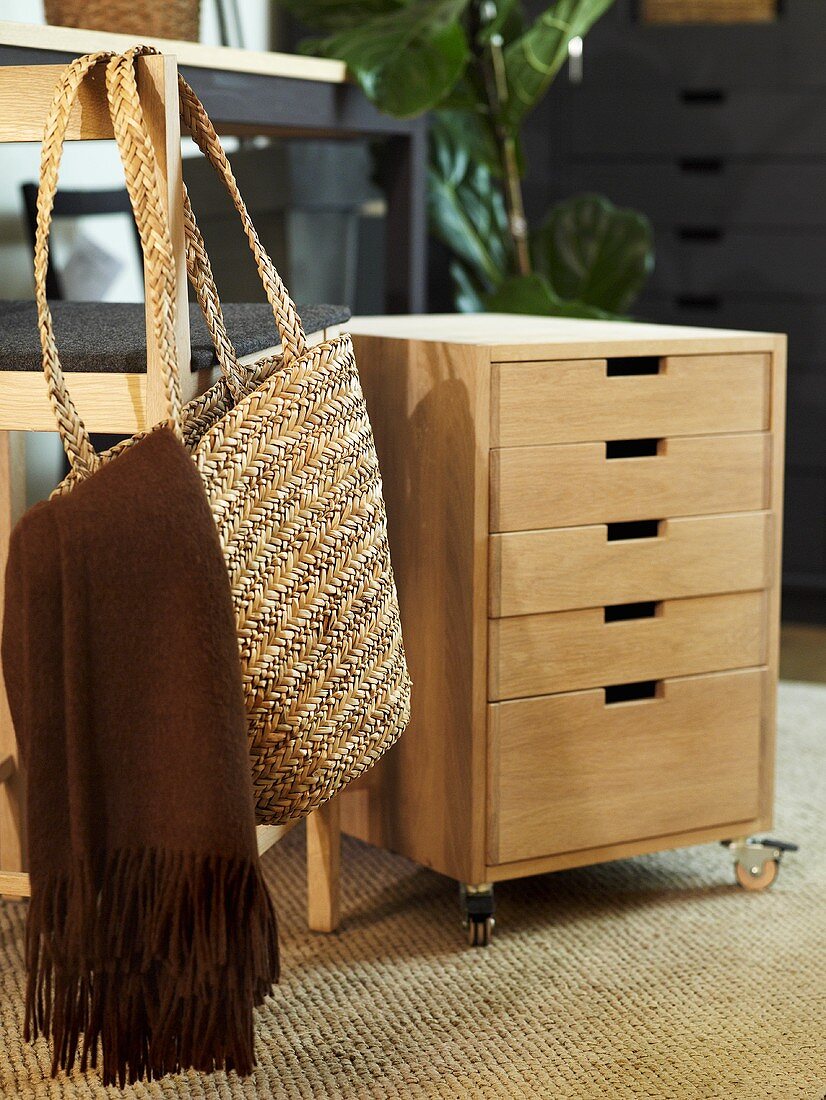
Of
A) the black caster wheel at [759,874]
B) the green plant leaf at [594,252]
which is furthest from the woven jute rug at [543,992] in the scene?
the green plant leaf at [594,252]

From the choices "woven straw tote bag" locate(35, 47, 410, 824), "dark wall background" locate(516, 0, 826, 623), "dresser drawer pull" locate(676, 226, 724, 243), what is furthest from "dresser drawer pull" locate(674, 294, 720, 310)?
"woven straw tote bag" locate(35, 47, 410, 824)

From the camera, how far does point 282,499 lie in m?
0.89

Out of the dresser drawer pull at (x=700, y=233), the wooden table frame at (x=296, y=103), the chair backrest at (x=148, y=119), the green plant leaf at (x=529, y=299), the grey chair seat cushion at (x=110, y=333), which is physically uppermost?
the wooden table frame at (x=296, y=103)

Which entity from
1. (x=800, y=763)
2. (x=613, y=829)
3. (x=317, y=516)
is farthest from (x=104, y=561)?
(x=800, y=763)

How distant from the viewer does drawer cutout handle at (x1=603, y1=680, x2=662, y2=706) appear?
1.30 m

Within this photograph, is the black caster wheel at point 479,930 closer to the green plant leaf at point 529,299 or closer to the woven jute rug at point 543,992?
the woven jute rug at point 543,992

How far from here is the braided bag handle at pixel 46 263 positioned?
0.85 m

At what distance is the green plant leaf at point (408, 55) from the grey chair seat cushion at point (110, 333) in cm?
50

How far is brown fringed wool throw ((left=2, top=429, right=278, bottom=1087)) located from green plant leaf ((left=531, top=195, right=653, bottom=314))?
5.08ft

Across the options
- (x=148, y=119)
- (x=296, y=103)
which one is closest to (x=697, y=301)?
(x=296, y=103)

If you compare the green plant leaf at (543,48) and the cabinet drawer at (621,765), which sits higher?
the green plant leaf at (543,48)

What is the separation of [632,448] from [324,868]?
481 millimetres

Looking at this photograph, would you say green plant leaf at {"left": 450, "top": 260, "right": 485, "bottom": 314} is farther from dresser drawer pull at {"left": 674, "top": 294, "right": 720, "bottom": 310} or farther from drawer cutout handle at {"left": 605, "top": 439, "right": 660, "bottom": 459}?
drawer cutout handle at {"left": 605, "top": 439, "right": 660, "bottom": 459}

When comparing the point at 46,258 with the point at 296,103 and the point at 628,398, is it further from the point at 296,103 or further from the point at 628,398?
the point at 296,103
